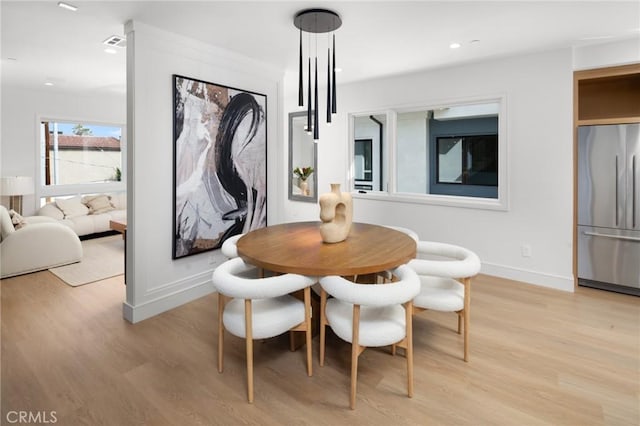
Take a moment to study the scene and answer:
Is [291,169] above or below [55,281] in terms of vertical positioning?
above

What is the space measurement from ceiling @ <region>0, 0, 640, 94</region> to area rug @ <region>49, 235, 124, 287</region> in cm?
249

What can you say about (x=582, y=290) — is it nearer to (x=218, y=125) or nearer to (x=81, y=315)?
(x=218, y=125)

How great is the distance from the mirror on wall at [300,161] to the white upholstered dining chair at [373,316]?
150 inches

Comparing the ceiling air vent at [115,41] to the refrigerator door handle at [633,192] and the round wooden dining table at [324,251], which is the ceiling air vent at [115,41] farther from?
the refrigerator door handle at [633,192]

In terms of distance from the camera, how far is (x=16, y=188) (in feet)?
17.7

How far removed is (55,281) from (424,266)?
13.5 feet

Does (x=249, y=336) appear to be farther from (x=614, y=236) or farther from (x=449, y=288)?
(x=614, y=236)

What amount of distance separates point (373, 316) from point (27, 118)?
670cm

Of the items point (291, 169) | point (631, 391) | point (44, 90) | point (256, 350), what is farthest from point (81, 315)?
point (44, 90)

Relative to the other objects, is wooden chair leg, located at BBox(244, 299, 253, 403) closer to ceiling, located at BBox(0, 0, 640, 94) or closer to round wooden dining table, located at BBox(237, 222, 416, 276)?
round wooden dining table, located at BBox(237, 222, 416, 276)

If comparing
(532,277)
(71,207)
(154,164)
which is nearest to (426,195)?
(532,277)

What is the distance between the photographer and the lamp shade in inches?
209

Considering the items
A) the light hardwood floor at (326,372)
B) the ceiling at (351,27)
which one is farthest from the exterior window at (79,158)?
the light hardwood floor at (326,372)

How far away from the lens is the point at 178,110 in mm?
3195
